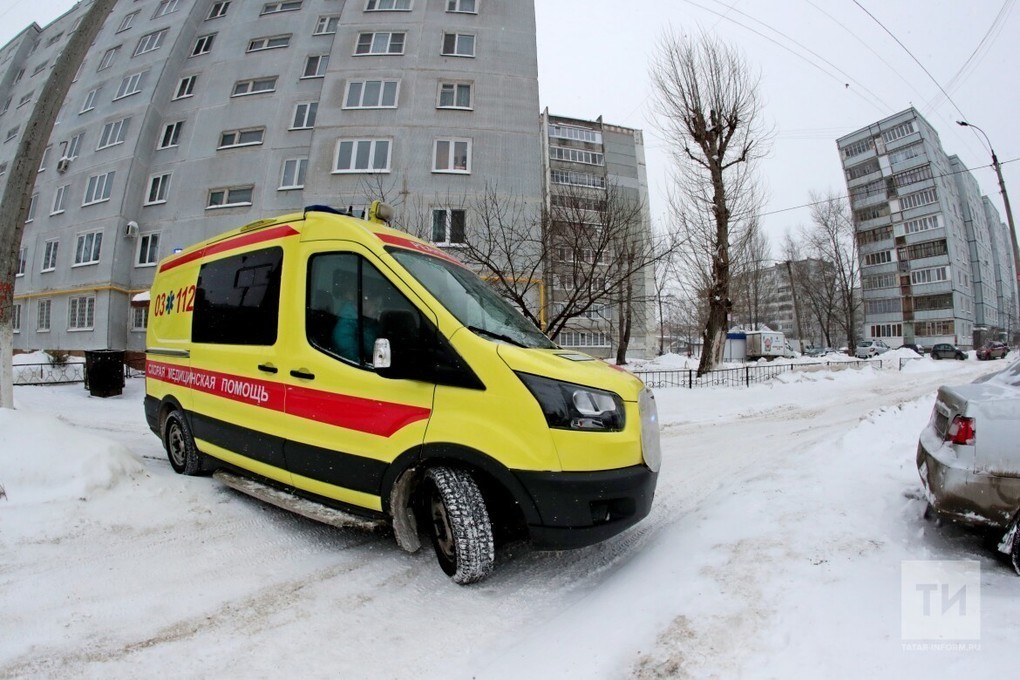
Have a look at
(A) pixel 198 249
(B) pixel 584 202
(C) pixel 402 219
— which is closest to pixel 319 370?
(A) pixel 198 249

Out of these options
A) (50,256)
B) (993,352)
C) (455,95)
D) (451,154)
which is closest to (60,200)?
(50,256)

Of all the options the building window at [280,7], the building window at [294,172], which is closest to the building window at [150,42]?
the building window at [280,7]

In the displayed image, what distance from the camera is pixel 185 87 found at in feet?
76.0

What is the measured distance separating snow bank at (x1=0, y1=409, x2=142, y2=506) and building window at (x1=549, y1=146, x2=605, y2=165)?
4936cm

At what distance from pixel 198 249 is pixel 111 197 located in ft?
77.3

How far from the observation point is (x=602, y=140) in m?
50.4

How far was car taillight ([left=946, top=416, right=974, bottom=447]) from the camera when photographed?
8.92 feet

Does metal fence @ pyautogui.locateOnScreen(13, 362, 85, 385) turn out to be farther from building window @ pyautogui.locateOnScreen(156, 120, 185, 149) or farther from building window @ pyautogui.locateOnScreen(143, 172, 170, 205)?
building window @ pyautogui.locateOnScreen(156, 120, 185, 149)

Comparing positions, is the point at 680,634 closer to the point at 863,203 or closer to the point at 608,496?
the point at 608,496

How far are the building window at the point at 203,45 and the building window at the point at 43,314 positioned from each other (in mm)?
14403

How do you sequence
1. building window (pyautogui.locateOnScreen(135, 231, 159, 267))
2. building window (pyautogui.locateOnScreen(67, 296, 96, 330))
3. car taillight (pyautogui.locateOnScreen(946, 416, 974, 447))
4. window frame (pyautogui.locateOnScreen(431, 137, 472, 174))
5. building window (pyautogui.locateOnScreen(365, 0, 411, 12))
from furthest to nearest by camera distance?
building window (pyautogui.locateOnScreen(365, 0, 411, 12)) → building window (pyautogui.locateOnScreen(135, 231, 159, 267)) → building window (pyautogui.locateOnScreen(67, 296, 96, 330)) → window frame (pyautogui.locateOnScreen(431, 137, 472, 174)) → car taillight (pyautogui.locateOnScreen(946, 416, 974, 447))

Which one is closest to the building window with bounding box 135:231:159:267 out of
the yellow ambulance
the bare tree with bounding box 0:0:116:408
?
the bare tree with bounding box 0:0:116:408

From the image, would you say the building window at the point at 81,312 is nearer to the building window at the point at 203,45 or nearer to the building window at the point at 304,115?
the building window at the point at 304,115

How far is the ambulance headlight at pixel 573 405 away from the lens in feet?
8.21
